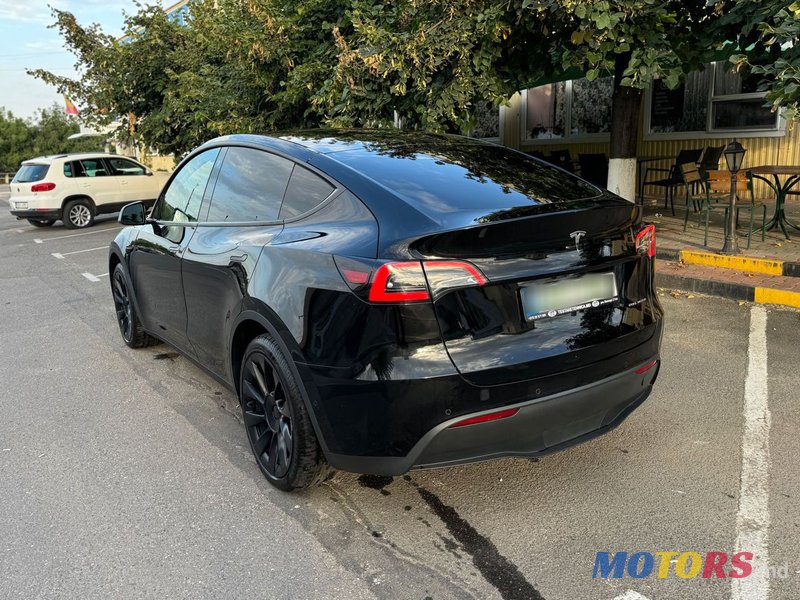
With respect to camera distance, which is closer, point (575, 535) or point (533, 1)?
point (575, 535)

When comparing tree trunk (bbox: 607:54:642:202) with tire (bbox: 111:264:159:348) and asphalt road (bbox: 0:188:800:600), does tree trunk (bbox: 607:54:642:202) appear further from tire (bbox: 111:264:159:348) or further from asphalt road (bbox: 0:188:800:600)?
tire (bbox: 111:264:159:348)

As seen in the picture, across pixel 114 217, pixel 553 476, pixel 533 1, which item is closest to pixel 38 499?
pixel 553 476

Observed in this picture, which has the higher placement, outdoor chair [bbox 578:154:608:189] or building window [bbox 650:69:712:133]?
building window [bbox 650:69:712:133]

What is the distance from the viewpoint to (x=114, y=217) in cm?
1834

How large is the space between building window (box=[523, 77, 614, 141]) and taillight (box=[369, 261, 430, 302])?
12.1 m

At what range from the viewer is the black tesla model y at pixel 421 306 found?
2514mm

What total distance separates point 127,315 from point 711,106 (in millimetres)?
10749

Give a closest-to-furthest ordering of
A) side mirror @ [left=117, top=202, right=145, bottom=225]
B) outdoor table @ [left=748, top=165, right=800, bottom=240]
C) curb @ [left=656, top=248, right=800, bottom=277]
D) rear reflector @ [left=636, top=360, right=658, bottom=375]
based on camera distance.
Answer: rear reflector @ [left=636, top=360, right=658, bottom=375]
side mirror @ [left=117, top=202, right=145, bottom=225]
curb @ [left=656, top=248, right=800, bottom=277]
outdoor table @ [left=748, top=165, right=800, bottom=240]

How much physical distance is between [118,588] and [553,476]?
76.6 inches

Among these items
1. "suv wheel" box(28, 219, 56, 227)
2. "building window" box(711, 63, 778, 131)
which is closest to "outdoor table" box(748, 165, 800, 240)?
"building window" box(711, 63, 778, 131)

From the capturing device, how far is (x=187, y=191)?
168 inches

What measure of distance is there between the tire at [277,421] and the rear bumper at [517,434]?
0.22m

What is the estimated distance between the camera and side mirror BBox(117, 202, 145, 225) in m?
4.64

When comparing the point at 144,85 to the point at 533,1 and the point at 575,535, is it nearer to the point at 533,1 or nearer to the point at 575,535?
the point at 533,1
